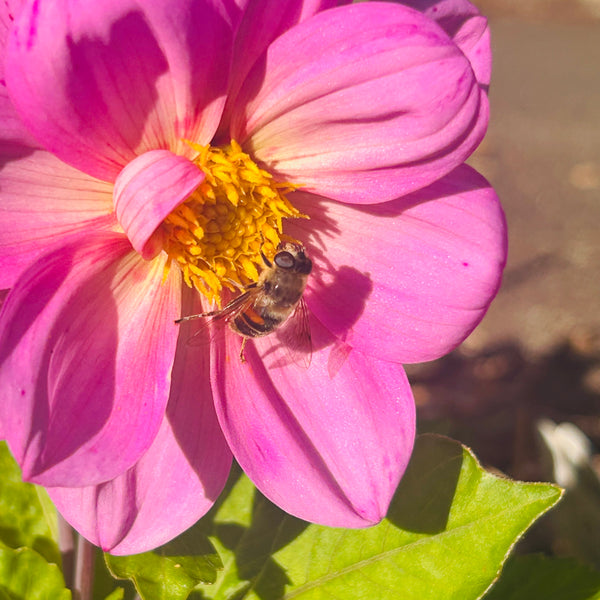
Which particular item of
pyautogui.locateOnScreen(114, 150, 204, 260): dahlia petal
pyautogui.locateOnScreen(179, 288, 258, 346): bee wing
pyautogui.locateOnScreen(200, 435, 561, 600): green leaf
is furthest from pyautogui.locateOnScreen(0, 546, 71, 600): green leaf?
pyautogui.locateOnScreen(114, 150, 204, 260): dahlia petal

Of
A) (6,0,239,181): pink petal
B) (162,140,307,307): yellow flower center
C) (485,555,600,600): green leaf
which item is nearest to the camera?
(6,0,239,181): pink petal

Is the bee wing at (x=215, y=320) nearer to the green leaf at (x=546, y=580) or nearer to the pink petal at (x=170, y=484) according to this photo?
the pink petal at (x=170, y=484)

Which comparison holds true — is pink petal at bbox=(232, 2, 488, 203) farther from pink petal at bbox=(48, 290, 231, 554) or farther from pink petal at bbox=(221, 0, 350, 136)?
pink petal at bbox=(48, 290, 231, 554)

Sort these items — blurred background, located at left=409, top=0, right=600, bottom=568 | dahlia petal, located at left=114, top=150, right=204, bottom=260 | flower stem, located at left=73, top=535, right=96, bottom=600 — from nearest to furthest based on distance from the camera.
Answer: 1. dahlia petal, located at left=114, top=150, right=204, bottom=260
2. flower stem, located at left=73, top=535, right=96, bottom=600
3. blurred background, located at left=409, top=0, right=600, bottom=568

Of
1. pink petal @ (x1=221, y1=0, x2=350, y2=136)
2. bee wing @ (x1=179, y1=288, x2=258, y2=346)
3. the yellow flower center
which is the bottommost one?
bee wing @ (x1=179, y1=288, x2=258, y2=346)

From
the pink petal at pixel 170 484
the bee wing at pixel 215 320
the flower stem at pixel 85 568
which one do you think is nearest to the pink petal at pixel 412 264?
the bee wing at pixel 215 320

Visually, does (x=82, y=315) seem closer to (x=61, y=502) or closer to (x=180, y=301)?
(x=180, y=301)

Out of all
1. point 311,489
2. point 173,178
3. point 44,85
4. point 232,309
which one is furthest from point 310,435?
point 44,85
